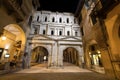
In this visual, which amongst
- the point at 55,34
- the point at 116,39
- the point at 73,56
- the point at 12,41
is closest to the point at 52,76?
the point at 116,39

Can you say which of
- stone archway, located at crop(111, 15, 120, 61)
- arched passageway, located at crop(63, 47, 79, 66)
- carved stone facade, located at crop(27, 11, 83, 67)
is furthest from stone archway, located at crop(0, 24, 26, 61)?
stone archway, located at crop(111, 15, 120, 61)

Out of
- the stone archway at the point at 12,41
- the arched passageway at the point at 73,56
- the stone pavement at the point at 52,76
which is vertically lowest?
the stone pavement at the point at 52,76

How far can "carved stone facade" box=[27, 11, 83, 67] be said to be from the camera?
601 inches

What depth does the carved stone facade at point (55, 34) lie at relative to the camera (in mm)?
15258

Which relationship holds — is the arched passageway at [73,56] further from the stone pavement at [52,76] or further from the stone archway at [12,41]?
the stone archway at [12,41]

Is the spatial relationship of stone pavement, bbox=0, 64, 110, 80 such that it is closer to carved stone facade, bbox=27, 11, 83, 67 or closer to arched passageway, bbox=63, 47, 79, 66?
carved stone facade, bbox=27, 11, 83, 67

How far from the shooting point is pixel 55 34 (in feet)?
55.3

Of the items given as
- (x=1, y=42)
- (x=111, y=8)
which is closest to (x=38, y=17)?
(x=1, y=42)

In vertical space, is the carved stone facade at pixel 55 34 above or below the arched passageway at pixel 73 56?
above

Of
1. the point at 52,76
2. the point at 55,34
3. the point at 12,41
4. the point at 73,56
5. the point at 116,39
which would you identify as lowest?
the point at 52,76

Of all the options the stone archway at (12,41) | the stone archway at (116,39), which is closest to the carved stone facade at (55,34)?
the stone archway at (12,41)

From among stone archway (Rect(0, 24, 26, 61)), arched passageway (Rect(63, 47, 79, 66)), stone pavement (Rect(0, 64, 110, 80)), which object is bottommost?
stone pavement (Rect(0, 64, 110, 80))

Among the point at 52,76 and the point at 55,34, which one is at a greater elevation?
the point at 55,34

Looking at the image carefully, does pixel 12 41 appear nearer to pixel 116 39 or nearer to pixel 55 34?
pixel 55 34
